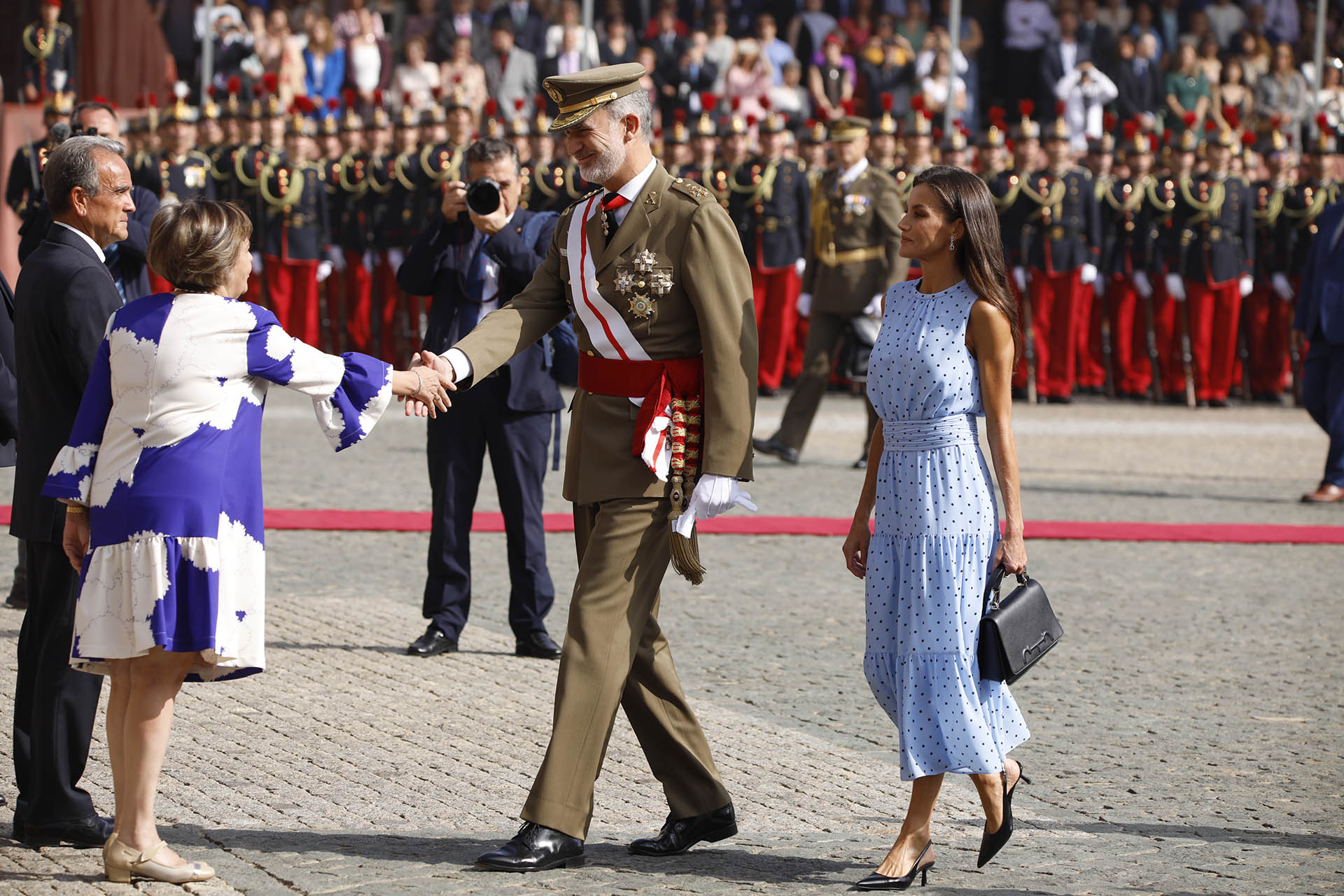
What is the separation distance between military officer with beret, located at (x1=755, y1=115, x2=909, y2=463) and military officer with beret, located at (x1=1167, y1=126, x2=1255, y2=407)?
4630 millimetres

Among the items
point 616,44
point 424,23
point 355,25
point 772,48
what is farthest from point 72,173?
point 424,23

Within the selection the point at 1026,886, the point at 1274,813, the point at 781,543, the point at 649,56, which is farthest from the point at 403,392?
the point at 649,56

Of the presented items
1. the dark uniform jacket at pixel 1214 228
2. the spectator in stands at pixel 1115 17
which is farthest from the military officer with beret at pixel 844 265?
the spectator in stands at pixel 1115 17

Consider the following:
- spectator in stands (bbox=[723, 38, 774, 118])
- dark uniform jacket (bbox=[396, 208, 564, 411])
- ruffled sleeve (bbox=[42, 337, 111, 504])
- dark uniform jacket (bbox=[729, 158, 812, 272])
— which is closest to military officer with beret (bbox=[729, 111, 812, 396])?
dark uniform jacket (bbox=[729, 158, 812, 272])

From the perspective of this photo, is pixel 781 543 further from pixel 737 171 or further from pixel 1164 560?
pixel 737 171

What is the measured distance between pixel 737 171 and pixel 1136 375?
376cm

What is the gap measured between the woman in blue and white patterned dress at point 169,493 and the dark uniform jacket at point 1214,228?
40.6 feet

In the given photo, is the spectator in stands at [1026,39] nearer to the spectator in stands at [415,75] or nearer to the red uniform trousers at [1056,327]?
the red uniform trousers at [1056,327]

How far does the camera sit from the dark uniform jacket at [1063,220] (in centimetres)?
1536

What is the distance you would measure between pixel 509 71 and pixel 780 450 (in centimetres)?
841

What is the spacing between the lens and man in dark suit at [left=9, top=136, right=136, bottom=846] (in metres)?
4.25

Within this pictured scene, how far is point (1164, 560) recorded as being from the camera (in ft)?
28.2

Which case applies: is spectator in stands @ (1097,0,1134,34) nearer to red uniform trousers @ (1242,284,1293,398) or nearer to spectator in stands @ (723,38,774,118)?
spectator in stands @ (723,38,774,118)

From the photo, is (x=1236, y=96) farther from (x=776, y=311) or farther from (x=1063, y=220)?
(x=776, y=311)
